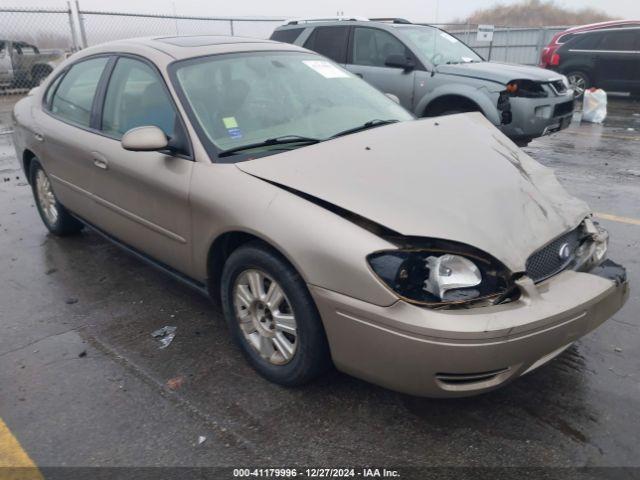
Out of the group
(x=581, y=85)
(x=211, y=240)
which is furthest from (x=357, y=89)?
(x=581, y=85)

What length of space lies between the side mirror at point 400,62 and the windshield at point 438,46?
256 mm

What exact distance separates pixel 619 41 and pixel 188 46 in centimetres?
1265

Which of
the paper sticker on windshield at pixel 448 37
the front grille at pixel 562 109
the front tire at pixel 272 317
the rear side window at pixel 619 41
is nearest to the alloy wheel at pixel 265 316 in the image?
the front tire at pixel 272 317

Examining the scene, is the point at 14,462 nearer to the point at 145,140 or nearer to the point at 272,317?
the point at 272,317

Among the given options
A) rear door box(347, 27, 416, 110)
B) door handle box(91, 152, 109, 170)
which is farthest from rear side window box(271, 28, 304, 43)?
door handle box(91, 152, 109, 170)

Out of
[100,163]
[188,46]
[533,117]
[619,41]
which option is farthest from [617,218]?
[619,41]

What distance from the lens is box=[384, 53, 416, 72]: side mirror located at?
7465 millimetres

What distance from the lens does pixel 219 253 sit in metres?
3.08

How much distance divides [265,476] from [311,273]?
0.86m

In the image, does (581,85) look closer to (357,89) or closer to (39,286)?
(357,89)

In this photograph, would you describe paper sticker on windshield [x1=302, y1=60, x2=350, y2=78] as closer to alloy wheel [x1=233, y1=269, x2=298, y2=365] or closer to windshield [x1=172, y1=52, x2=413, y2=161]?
windshield [x1=172, y1=52, x2=413, y2=161]

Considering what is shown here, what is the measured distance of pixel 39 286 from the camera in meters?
4.11

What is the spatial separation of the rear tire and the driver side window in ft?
15.5

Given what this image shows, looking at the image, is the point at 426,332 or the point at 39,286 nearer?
the point at 426,332
